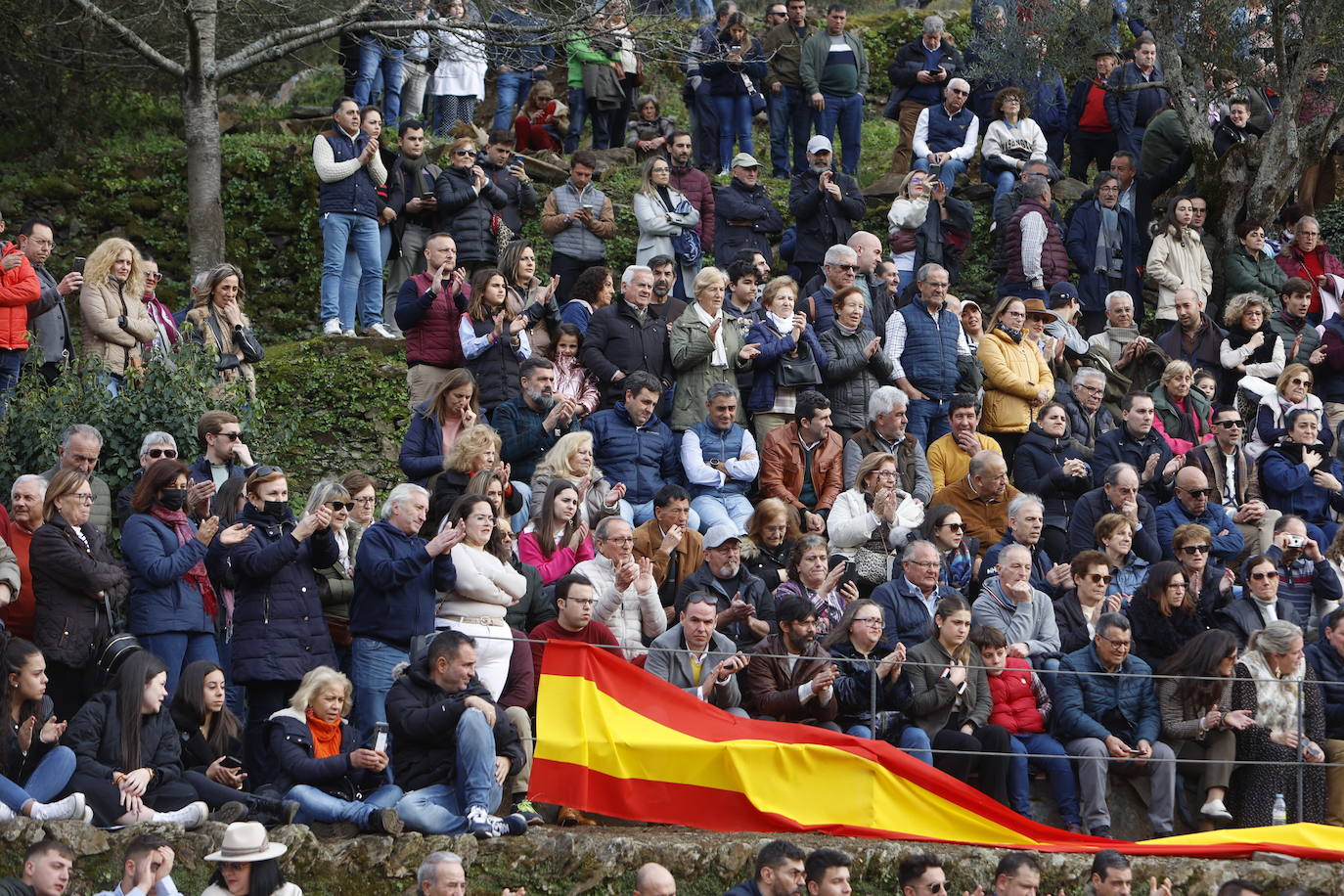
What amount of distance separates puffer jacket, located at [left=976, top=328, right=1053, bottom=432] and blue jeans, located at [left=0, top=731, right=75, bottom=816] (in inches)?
305

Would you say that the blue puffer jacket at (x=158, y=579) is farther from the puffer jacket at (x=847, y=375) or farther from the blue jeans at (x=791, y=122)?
the blue jeans at (x=791, y=122)

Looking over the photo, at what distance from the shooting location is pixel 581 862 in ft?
30.9

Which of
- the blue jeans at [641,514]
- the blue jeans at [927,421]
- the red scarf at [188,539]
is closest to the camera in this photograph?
the red scarf at [188,539]

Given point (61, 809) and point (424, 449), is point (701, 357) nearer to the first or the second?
point (424, 449)

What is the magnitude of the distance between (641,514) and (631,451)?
18.2 inches

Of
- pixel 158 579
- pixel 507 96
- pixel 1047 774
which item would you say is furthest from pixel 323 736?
pixel 507 96

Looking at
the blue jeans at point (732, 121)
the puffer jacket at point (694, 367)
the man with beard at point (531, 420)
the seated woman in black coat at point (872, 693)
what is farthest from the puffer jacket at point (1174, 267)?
the seated woman in black coat at point (872, 693)

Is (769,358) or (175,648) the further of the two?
(769,358)

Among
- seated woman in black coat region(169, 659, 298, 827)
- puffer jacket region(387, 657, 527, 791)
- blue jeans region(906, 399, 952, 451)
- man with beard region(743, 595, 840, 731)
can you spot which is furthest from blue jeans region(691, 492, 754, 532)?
seated woman in black coat region(169, 659, 298, 827)

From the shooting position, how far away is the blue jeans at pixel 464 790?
9.34 meters

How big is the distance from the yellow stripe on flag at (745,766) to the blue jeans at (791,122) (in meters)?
11.0

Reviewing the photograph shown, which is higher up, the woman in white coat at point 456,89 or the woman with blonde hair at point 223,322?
the woman in white coat at point 456,89

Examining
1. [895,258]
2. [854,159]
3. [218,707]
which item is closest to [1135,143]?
[854,159]

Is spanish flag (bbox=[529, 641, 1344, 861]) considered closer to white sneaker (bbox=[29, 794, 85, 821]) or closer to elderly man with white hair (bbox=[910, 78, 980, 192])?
white sneaker (bbox=[29, 794, 85, 821])
